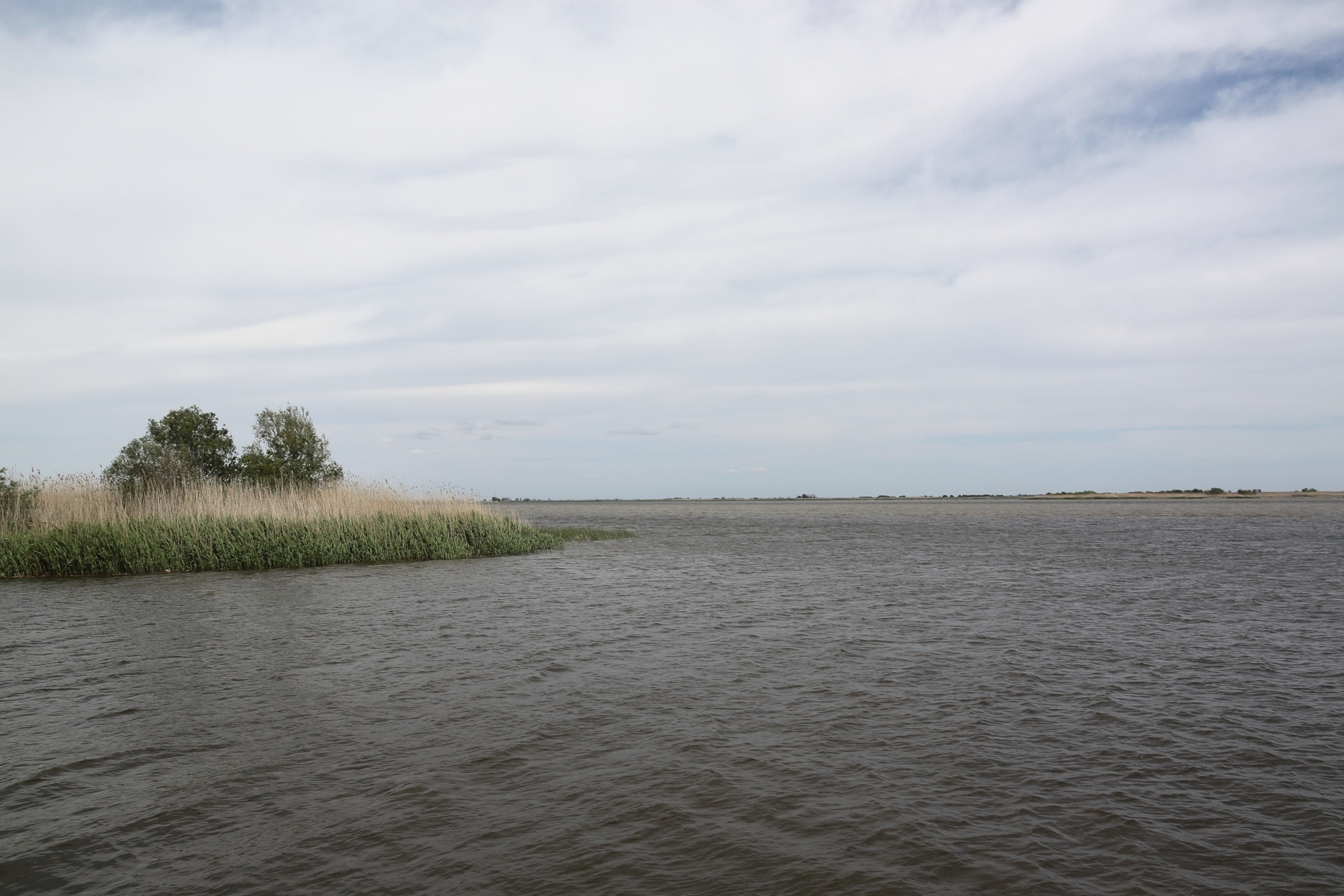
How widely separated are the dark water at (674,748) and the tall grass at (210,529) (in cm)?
788

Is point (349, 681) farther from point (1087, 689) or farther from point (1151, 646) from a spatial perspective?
point (1151, 646)

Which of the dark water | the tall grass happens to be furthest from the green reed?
the dark water

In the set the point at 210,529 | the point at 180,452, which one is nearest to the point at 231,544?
the point at 210,529

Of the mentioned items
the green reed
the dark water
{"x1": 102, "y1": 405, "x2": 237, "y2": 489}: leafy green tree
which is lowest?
the dark water

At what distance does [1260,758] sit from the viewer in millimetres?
7750

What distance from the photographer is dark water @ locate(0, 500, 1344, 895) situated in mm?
5602

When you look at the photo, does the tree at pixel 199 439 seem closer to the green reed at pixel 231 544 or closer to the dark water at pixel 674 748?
the green reed at pixel 231 544

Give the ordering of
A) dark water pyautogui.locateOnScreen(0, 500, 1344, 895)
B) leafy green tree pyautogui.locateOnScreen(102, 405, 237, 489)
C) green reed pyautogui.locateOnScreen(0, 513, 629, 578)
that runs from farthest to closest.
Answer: leafy green tree pyautogui.locateOnScreen(102, 405, 237, 489), green reed pyautogui.locateOnScreen(0, 513, 629, 578), dark water pyautogui.locateOnScreen(0, 500, 1344, 895)

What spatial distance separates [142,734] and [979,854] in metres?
8.97

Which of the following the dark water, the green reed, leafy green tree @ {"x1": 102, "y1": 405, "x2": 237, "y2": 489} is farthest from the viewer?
leafy green tree @ {"x1": 102, "y1": 405, "x2": 237, "y2": 489}

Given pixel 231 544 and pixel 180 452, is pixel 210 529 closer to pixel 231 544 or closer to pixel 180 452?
pixel 231 544

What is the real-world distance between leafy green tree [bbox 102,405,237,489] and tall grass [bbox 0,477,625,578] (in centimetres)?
976

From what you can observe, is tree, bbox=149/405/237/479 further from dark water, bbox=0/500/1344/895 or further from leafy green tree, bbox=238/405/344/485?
dark water, bbox=0/500/1344/895

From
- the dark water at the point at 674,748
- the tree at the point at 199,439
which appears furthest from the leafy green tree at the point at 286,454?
the dark water at the point at 674,748
